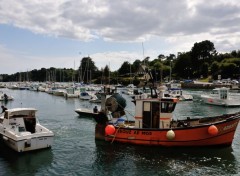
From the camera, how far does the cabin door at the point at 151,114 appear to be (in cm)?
2494

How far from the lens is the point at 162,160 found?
2195 cm

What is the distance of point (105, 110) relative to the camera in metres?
28.8

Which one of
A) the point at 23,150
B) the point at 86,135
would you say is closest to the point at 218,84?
the point at 86,135

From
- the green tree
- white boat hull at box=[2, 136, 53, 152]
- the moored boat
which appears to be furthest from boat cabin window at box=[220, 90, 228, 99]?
the green tree

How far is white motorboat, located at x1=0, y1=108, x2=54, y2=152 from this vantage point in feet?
74.6

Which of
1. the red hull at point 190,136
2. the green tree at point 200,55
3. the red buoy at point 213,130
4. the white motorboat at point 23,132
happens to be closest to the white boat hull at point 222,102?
the red hull at point 190,136

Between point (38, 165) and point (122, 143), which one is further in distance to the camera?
point (122, 143)

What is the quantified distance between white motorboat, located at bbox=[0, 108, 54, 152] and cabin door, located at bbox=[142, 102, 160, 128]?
7062mm

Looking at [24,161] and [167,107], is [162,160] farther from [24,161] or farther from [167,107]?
[24,161]

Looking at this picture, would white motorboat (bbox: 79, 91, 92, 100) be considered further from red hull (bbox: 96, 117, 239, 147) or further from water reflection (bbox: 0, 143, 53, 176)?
water reflection (bbox: 0, 143, 53, 176)

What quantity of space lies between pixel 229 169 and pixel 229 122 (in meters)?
4.10

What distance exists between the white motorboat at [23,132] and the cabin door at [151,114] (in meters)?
7.06

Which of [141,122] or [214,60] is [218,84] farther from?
[141,122]

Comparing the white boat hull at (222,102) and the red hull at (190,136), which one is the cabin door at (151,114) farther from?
the white boat hull at (222,102)
